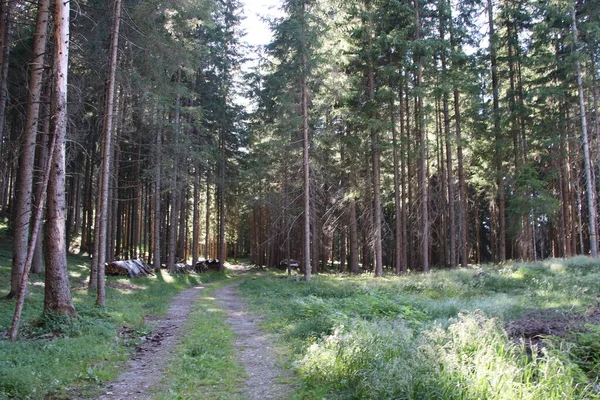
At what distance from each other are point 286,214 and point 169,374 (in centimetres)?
1904

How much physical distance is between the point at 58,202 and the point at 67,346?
309cm

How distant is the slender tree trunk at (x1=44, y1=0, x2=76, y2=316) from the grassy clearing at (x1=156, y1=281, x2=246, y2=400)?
2743 millimetres

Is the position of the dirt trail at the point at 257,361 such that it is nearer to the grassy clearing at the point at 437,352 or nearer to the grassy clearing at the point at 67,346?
the grassy clearing at the point at 437,352

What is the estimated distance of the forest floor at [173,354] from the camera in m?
5.51

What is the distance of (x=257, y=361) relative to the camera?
7.04 m

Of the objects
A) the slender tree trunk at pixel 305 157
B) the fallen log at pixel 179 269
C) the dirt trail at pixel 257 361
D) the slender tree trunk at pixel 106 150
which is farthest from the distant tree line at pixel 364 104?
the dirt trail at pixel 257 361

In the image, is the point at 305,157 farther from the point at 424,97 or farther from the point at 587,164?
the point at 587,164

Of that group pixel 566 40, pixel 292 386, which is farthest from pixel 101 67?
pixel 566 40

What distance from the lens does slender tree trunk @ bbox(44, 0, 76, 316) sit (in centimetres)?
830

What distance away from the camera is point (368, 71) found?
73.7ft

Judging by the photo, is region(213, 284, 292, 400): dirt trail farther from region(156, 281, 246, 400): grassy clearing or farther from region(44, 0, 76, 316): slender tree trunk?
region(44, 0, 76, 316): slender tree trunk

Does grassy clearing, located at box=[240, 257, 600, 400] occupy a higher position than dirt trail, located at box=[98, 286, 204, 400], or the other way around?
grassy clearing, located at box=[240, 257, 600, 400]

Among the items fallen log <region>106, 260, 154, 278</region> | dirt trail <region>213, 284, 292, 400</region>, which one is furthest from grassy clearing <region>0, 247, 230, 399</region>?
fallen log <region>106, 260, 154, 278</region>

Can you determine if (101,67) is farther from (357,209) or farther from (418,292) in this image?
(357,209)
